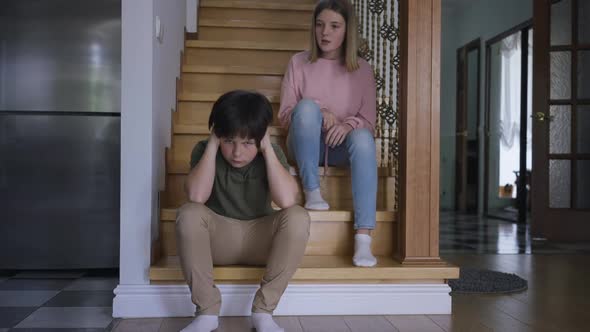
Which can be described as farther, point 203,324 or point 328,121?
point 328,121

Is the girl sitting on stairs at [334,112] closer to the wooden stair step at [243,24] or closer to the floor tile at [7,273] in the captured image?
the wooden stair step at [243,24]

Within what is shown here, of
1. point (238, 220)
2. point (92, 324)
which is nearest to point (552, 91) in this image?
point (238, 220)

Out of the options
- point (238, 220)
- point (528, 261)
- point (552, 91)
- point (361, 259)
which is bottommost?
point (528, 261)


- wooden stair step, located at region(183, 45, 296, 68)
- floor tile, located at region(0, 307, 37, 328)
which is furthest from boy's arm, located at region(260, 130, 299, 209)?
wooden stair step, located at region(183, 45, 296, 68)

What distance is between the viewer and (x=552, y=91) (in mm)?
4340

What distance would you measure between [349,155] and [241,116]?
531 mm

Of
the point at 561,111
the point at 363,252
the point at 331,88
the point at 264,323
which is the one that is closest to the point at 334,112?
the point at 331,88

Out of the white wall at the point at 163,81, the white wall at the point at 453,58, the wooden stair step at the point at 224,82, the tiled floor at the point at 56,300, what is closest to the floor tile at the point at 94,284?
the tiled floor at the point at 56,300

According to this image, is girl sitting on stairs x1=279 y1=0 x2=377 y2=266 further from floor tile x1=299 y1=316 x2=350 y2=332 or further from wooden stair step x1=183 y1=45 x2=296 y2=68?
wooden stair step x1=183 y1=45 x2=296 y2=68

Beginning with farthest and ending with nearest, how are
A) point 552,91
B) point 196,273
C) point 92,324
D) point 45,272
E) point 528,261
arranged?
point 552,91
point 528,261
point 45,272
point 92,324
point 196,273

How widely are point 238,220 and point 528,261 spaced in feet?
6.31

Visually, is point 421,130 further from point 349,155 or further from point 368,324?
point 368,324

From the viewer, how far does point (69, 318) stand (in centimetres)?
184

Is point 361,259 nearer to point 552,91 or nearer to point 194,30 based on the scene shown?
point 194,30
